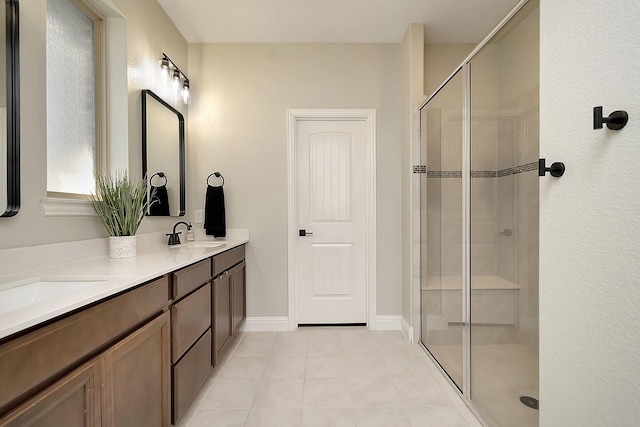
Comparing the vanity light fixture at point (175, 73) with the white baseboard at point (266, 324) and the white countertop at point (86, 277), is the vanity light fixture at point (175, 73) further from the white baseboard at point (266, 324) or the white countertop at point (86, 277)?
the white baseboard at point (266, 324)

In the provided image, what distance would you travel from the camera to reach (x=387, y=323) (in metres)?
3.18

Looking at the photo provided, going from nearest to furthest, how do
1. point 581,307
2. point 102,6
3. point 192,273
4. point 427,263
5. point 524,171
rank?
point 581,307 < point 524,171 < point 192,273 < point 102,6 < point 427,263

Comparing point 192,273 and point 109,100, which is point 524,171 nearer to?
point 192,273

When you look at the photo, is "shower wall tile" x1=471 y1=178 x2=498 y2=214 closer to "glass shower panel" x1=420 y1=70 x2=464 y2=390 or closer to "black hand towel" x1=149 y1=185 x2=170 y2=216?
"glass shower panel" x1=420 y1=70 x2=464 y2=390

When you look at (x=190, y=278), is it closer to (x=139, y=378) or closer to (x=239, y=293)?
(x=139, y=378)

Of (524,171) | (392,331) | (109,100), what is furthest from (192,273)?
(392,331)

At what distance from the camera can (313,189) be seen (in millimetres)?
3246

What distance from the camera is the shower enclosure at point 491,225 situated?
1.39 meters

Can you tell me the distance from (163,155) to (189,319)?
1.40 m

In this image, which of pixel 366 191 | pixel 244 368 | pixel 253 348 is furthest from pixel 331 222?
pixel 244 368

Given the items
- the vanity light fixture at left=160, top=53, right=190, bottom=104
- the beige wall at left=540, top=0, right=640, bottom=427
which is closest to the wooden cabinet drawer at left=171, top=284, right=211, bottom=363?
the beige wall at left=540, top=0, right=640, bottom=427

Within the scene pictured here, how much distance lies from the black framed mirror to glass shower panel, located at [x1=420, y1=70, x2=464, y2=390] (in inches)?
85.1

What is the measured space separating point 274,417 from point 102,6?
8.32 ft

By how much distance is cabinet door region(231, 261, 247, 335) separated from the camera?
2715 mm
